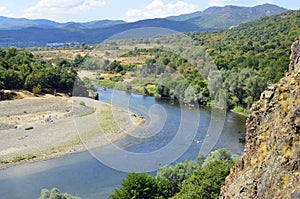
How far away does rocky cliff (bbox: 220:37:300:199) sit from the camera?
550 cm

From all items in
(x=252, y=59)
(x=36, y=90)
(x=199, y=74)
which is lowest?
(x=36, y=90)

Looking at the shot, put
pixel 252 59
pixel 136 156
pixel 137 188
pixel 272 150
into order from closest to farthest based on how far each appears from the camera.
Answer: pixel 272 150 → pixel 137 188 → pixel 136 156 → pixel 252 59

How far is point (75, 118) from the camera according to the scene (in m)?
44.3

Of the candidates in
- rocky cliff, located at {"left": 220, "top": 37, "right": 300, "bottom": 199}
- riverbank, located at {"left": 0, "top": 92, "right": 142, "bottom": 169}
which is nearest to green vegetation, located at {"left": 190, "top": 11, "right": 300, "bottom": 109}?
riverbank, located at {"left": 0, "top": 92, "right": 142, "bottom": 169}

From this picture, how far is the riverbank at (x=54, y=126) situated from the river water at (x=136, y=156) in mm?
1557

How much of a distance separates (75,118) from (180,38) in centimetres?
1490

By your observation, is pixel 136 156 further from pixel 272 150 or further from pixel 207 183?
pixel 272 150

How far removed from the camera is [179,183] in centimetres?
2111

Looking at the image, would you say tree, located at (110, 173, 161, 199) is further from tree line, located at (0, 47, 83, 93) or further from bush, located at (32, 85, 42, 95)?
tree line, located at (0, 47, 83, 93)

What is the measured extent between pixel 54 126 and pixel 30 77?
64.3 feet

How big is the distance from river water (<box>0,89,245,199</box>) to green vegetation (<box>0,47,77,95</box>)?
1968 cm

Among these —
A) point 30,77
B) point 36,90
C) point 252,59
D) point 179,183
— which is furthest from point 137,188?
point 252,59

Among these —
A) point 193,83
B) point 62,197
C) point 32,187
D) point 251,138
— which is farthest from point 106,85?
point 251,138

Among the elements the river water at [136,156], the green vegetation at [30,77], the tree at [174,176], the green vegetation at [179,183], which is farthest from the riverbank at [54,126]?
the green vegetation at [179,183]
